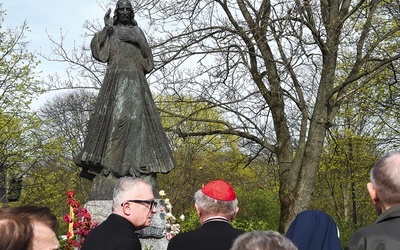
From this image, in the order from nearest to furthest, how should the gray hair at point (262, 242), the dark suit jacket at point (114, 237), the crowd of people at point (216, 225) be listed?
Result: the gray hair at point (262, 242), the crowd of people at point (216, 225), the dark suit jacket at point (114, 237)

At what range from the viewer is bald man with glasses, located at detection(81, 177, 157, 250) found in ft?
12.5

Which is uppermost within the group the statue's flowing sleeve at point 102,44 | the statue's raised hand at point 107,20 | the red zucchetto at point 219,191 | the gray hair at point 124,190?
the statue's raised hand at point 107,20

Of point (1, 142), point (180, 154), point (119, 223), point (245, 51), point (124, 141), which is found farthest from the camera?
point (180, 154)

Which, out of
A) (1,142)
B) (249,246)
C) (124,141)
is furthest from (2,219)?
(1,142)

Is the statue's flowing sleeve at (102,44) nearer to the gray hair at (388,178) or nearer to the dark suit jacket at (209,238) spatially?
the dark suit jacket at (209,238)

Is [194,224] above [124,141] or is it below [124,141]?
below

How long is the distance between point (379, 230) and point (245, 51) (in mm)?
11054

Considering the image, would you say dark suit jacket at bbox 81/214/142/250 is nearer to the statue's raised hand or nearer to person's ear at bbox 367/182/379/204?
person's ear at bbox 367/182/379/204

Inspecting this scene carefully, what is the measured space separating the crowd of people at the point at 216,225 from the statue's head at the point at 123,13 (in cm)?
470

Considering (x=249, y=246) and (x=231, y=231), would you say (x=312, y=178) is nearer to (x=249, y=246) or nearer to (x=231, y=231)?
(x=231, y=231)

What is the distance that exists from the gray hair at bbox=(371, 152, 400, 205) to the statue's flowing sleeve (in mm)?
5399

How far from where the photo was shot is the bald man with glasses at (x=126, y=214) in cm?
381

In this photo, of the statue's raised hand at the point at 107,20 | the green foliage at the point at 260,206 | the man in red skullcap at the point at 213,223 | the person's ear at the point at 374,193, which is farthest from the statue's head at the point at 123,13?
the green foliage at the point at 260,206

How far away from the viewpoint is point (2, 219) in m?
2.42
